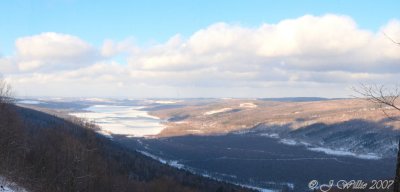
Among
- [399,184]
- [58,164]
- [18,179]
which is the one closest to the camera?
[399,184]

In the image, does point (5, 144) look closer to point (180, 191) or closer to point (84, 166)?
point (84, 166)

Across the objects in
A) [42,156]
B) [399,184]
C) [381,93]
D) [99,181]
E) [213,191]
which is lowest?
[213,191]

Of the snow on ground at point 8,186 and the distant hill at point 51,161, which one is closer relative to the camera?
the snow on ground at point 8,186

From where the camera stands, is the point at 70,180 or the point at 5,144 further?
the point at 70,180

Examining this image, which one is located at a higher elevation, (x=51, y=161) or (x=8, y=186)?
(x=8, y=186)

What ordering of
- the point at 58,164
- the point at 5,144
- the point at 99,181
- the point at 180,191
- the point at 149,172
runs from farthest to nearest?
1. the point at 149,172
2. the point at 180,191
3. the point at 99,181
4. the point at 58,164
5. the point at 5,144

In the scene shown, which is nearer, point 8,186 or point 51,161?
point 8,186

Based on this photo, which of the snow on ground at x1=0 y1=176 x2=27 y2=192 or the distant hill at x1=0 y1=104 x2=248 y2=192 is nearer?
the snow on ground at x1=0 y1=176 x2=27 y2=192

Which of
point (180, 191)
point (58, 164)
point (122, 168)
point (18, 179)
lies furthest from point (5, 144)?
point (122, 168)
